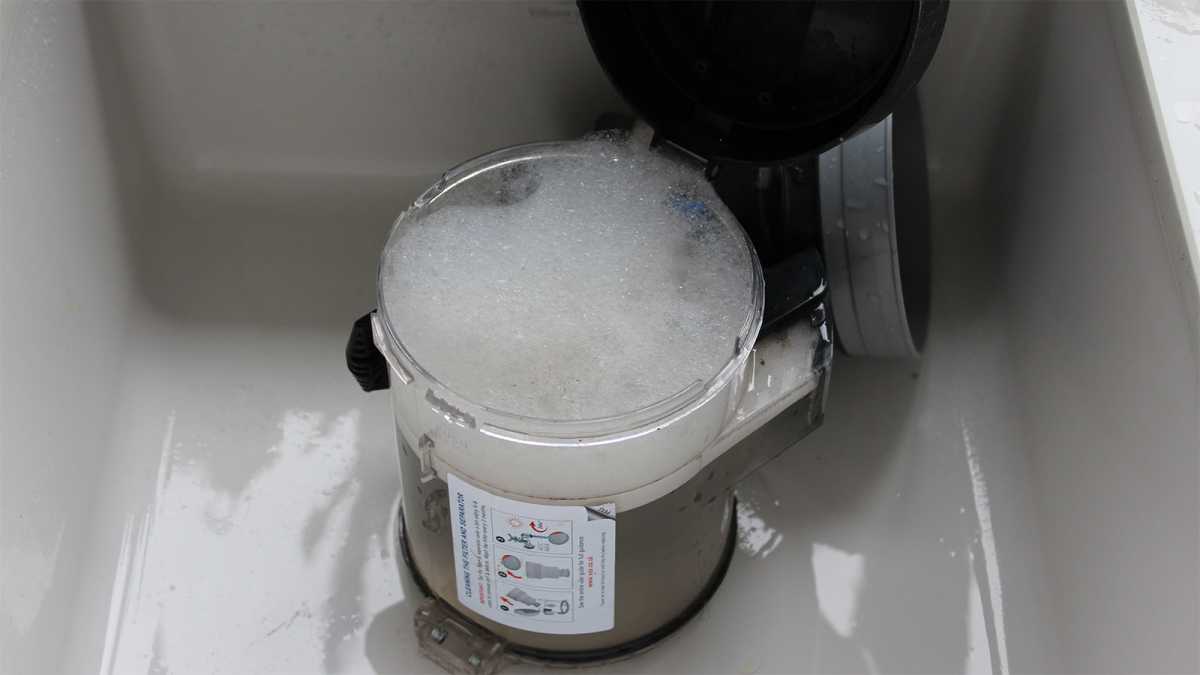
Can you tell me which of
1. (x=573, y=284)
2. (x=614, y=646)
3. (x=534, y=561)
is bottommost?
(x=614, y=646)

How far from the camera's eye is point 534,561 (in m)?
0.67

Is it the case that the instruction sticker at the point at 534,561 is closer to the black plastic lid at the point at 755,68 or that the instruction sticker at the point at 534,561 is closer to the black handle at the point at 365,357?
the black handle at the point at 365,357

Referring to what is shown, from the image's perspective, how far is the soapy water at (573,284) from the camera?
63cm

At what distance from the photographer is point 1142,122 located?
28.2 inches

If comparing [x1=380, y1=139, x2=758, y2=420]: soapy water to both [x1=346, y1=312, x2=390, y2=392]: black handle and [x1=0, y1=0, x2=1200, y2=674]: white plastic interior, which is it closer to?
[x1=346, y1=312, x2=390, y2=392]: black handle

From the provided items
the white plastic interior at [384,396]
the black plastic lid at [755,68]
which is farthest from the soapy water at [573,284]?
the white plastic interior at [384,396]

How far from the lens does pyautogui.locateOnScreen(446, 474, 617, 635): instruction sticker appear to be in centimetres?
65

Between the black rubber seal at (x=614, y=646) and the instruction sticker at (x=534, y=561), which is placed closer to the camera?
the instruction sticker at (x=534, y=561)

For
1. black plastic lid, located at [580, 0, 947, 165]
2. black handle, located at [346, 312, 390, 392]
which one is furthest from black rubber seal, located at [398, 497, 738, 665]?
black plastic lid, located at [580, 0, 947, 165]

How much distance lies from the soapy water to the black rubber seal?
8.4 inches

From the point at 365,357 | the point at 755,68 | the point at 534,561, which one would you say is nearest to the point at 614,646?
the point at 534,561

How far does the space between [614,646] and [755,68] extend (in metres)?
0.36

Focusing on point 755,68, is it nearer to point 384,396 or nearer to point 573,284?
point 573,284

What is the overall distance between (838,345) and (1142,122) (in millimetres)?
248
